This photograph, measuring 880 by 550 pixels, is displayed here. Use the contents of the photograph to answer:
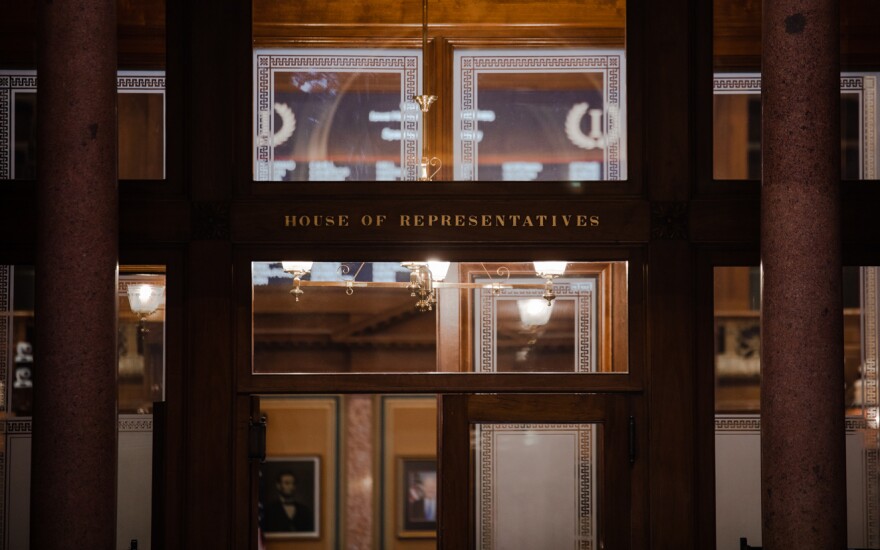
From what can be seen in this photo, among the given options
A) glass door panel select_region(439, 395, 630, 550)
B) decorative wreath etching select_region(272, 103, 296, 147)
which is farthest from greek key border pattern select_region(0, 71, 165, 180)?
glass door panel select_region(439, 395, 630, 550)

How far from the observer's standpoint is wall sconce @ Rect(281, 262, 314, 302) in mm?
7434

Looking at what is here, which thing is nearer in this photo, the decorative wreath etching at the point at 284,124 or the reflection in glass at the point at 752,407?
the reflection in glass at the point at 752,407

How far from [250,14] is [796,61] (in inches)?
147

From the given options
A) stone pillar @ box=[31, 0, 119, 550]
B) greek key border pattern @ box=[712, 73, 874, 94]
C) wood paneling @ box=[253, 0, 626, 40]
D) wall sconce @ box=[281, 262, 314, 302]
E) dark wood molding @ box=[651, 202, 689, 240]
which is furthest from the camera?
wood paneling @ box=[253, 0, 626, 40]

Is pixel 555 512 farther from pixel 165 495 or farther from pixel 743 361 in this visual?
pixel 165 495

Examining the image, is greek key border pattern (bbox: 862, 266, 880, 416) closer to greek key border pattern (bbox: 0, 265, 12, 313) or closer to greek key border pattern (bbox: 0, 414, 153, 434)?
greek key border pattern (bbox: 0, 414, 153, 434)

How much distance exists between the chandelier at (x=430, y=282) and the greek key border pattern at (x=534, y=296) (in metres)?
0.04

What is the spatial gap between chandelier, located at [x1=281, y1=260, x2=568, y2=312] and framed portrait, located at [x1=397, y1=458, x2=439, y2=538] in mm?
1234

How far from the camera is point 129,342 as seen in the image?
7.38 m

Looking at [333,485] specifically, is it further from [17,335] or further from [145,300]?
[17,335]

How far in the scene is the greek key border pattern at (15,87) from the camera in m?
7.53

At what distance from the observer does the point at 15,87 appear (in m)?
7.55

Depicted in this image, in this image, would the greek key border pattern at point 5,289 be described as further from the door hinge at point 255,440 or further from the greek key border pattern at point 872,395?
the greek key border pattern at point 872,395

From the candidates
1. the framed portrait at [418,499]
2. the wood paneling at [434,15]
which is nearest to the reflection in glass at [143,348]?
the framed portrait at [418,499]
